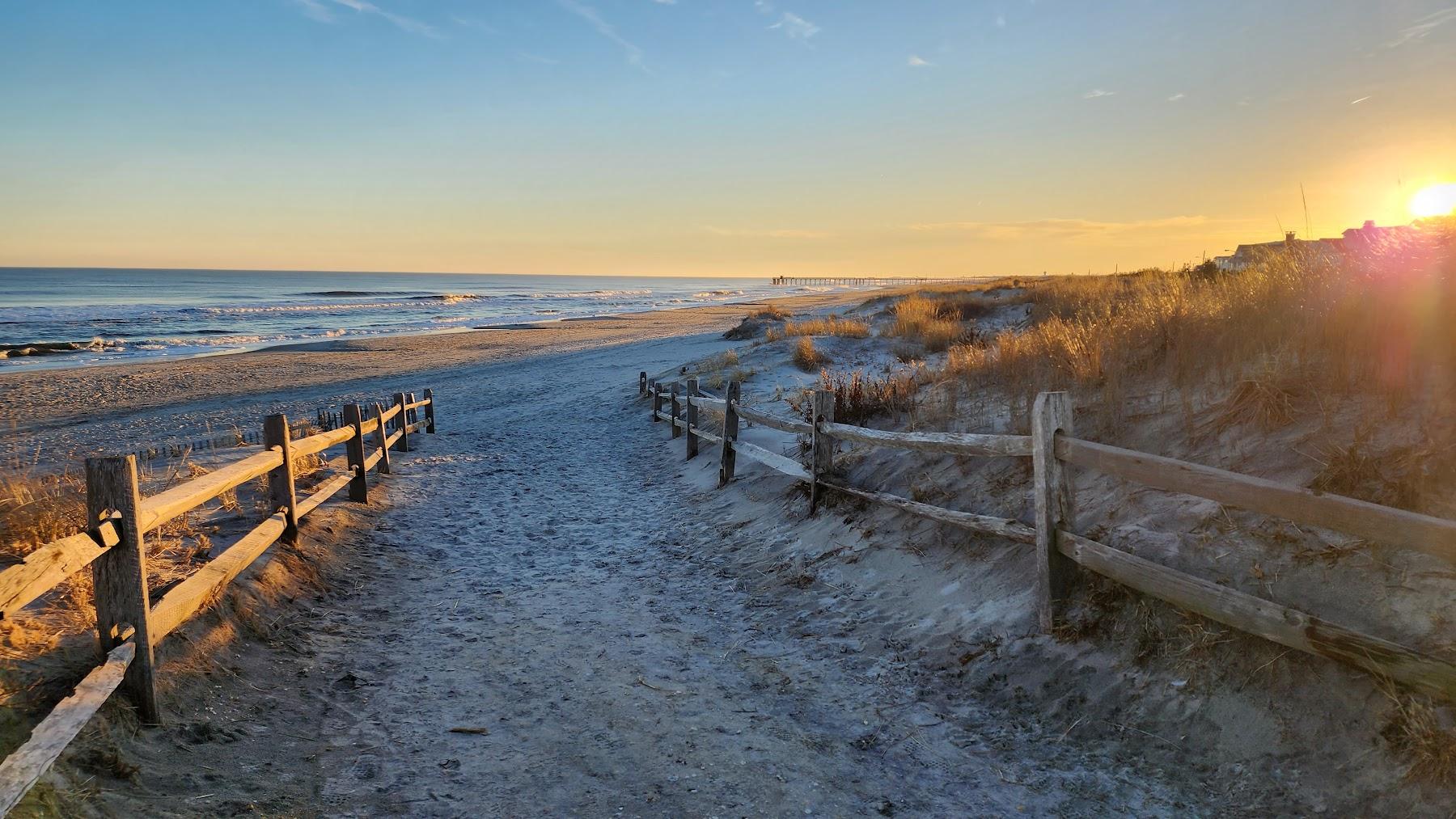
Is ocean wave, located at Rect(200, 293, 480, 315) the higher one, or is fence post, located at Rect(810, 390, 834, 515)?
ocean wave, located at Rect(200, 293, 480, 315)

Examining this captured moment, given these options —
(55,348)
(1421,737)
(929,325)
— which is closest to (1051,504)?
(1421,737)

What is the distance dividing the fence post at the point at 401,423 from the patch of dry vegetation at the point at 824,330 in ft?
38.9

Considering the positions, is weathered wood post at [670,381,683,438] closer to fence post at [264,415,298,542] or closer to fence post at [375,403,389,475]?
fence post at [375,403,389,475]

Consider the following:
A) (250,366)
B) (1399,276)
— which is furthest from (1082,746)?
(250,366)

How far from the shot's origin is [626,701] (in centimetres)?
517

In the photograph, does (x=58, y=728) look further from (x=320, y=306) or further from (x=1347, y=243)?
(x=320, y=306)

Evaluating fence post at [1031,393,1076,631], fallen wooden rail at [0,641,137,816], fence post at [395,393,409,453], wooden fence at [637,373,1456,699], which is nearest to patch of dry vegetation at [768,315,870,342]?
fence post at [395,393,409,453]

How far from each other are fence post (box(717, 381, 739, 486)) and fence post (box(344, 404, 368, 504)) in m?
4.57

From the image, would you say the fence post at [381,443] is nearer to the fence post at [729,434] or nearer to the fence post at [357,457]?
the fence post at [357,457]

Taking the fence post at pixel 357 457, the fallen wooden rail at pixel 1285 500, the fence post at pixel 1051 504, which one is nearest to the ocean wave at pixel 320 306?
the fence post at pixel 357 457

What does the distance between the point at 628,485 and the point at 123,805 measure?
8731mm

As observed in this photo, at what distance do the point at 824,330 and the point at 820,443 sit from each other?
625 inches

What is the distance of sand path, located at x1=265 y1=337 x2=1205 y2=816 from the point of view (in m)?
4.08

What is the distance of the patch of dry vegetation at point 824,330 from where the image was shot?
22250 millimetres
